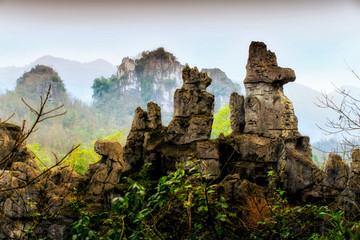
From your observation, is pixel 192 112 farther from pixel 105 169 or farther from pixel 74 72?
pixel 74 72

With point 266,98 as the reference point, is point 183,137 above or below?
below

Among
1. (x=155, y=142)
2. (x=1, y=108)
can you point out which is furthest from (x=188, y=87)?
(x=1, y=108)

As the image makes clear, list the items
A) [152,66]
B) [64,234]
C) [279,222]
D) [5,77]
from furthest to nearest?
1. [5,77]
2. [152,66]
3. [64,234]
4. [279,222]

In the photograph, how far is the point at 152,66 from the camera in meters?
43.3

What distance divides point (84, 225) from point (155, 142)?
6236mm

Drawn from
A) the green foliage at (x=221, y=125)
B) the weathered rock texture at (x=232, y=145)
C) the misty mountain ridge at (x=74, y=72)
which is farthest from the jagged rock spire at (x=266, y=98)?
the misty mountain ridge at (x=74, y=72)

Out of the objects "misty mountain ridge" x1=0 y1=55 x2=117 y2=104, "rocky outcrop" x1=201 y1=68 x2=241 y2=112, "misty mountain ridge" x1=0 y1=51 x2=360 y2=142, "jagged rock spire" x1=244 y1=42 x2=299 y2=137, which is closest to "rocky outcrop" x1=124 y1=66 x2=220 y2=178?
"jagged rock spire" x1=244 y1=42 x2=299 y2=137

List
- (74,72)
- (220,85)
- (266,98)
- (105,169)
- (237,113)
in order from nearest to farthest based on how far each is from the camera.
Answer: (266,98)
(237,113)
(105,169)
(220,85)
(74,72)

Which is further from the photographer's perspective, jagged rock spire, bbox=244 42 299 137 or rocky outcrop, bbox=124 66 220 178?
jagged rock spire, bbox=244 42 299 137

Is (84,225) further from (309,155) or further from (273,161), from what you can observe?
(309,155)

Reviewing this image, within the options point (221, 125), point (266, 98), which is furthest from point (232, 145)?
point (221, 125)

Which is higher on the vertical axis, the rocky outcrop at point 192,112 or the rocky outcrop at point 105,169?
the rocky outcrop at point 192,112

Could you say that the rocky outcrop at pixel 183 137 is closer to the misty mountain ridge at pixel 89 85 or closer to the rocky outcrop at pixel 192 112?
the rocky outcrop at pixel 192 112

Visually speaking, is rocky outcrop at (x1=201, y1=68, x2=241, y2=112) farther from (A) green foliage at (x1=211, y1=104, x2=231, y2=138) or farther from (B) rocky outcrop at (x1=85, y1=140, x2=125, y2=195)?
(B) rocky outcrop at (x1=85, y1=140, x2=125, y2=195)
